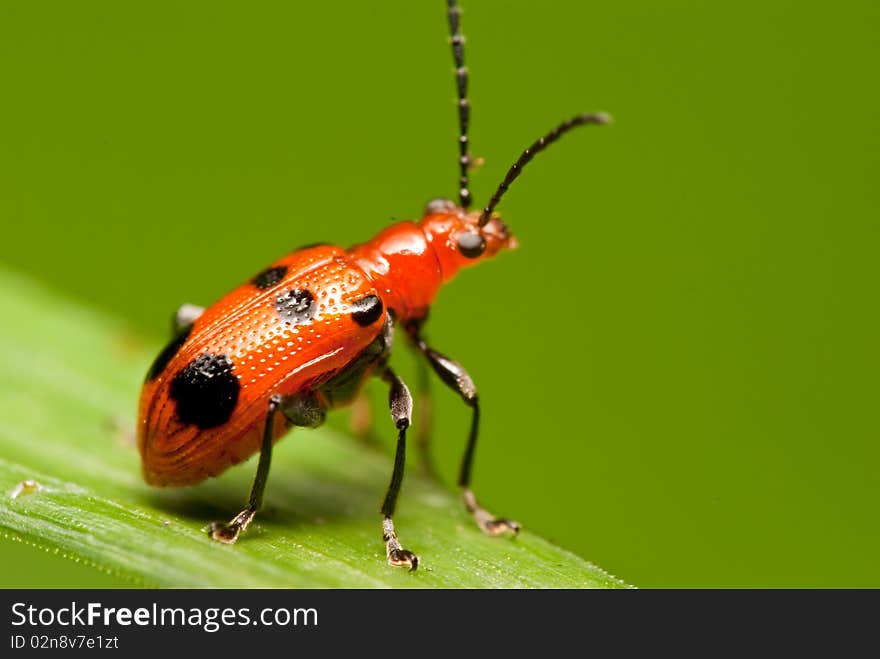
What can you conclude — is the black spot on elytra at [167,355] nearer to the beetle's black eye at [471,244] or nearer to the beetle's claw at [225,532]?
the beetle's claw at [225,532]

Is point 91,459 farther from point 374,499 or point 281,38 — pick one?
point 281,38

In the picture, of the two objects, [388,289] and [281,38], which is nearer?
[388,289]

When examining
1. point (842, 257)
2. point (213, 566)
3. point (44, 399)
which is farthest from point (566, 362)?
point (213, 566)

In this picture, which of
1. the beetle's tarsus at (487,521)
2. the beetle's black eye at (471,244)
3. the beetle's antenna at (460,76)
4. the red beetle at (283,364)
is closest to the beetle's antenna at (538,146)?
the red beetle at (283,364)

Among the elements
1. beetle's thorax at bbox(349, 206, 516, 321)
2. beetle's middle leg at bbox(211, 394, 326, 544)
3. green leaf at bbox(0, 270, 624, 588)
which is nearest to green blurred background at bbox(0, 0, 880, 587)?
green leaf at bbox(0, 270, 624, 588)

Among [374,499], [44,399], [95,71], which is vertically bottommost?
[374,499]

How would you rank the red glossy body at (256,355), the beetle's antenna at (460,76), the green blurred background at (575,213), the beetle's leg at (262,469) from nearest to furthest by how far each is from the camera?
the beetle's leg at (262,469) < the red glossy body at (256,355) < the beetle's antenna at (460,76) < the green blurred background at (575,213)

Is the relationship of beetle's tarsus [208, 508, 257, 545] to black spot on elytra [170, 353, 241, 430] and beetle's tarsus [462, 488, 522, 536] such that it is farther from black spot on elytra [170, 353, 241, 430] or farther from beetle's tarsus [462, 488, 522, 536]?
beetle's tarsus [462, 488, 522, 536]
